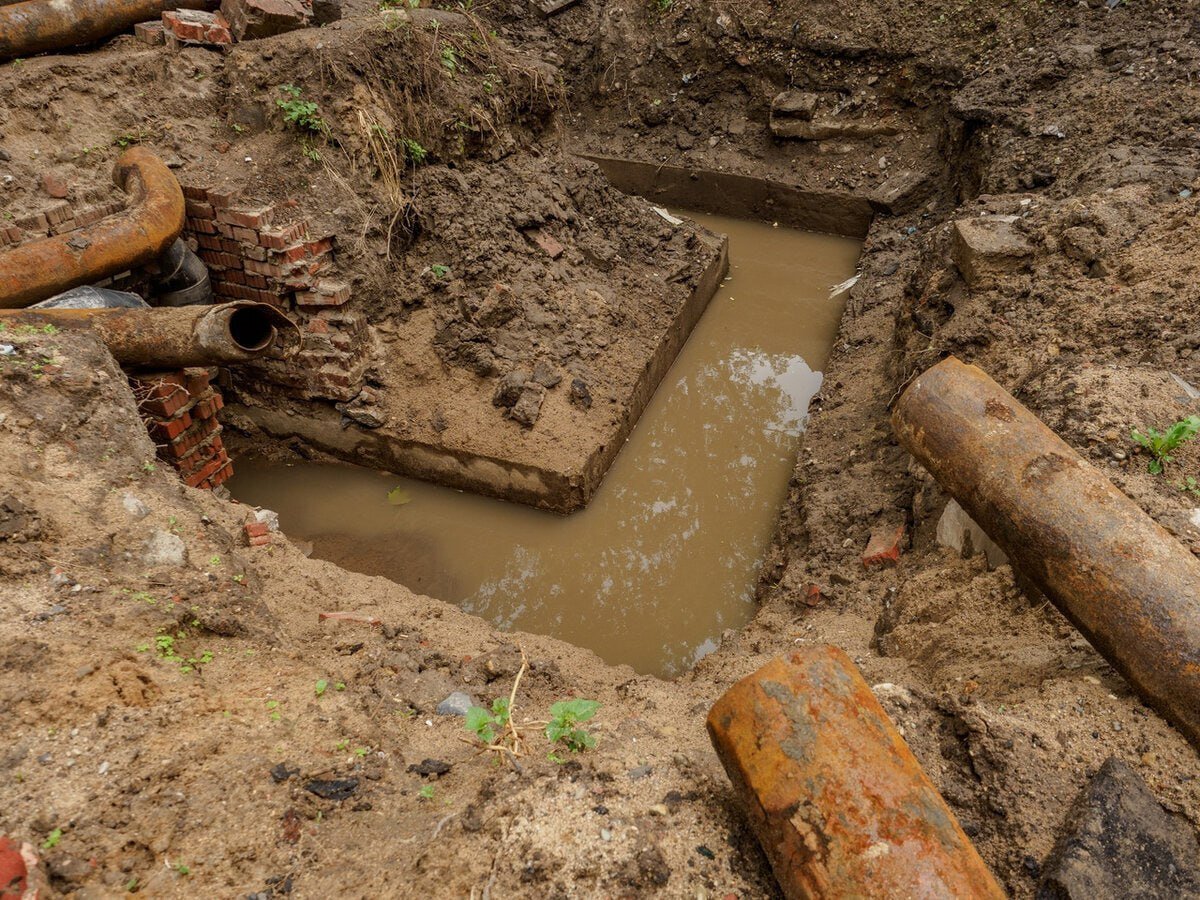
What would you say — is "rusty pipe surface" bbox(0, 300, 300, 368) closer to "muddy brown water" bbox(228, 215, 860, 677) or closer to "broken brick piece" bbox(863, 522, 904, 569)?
"muddy brown water" bbox(228, 215, 860, 677)

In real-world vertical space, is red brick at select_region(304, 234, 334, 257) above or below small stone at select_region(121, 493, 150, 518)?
above

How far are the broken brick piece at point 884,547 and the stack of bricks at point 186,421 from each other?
342 cm

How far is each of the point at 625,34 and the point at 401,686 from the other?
340 inches

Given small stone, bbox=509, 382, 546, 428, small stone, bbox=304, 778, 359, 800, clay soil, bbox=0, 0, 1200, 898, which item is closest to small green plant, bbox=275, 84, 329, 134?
clay soil, bbox=0, 0, 1200, 898

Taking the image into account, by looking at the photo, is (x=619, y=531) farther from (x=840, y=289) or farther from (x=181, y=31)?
(x=181, y=31)

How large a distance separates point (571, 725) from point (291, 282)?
3.33 metres

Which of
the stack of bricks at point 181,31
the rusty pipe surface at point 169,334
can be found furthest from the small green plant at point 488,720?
the stack of bricks at point 181,31

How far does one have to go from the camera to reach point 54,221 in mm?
3617

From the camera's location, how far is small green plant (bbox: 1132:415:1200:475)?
236 centimetres

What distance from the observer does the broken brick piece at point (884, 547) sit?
3.24m

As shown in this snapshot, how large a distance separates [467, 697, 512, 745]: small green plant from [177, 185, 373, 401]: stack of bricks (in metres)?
2.88

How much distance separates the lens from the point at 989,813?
171 centimetres

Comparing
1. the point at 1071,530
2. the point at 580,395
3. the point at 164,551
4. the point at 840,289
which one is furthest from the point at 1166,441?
the point at 840,289

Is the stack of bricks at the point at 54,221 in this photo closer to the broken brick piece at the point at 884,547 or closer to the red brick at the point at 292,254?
the red brick at the point at 292,254
